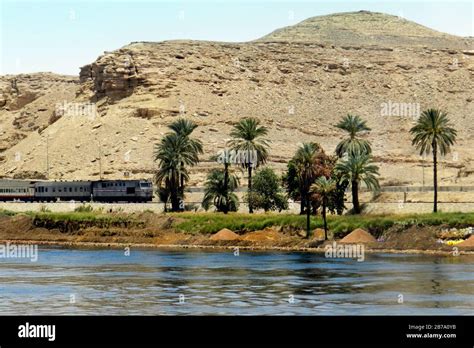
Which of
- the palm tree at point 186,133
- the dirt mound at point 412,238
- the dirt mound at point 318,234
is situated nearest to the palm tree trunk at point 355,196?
the dirt mound at point 318,234

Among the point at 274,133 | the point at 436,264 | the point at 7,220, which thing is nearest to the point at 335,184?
the point at 436,264

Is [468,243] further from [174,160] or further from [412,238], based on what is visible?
[174,160]

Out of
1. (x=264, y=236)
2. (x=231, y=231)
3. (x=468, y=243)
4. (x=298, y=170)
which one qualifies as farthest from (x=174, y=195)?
(x=468, y=243)

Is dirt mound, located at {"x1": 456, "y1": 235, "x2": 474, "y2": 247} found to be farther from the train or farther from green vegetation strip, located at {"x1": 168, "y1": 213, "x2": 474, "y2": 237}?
the train

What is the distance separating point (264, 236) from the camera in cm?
10450

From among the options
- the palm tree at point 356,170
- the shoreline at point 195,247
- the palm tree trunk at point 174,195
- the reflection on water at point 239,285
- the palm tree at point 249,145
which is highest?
the palm tree at point 249,145

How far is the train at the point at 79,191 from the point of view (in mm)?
135125

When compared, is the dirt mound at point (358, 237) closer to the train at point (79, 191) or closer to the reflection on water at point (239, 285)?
the reflection on water at point (239, 285)

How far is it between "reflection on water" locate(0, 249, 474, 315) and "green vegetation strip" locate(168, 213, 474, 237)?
9.25m

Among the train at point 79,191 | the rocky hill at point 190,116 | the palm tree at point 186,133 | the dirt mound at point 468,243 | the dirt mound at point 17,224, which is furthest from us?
the rocky hill at point 190,116

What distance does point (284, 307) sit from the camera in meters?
52.1

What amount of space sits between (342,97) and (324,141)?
19.2 m

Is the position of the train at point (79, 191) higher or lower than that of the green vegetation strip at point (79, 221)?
higher
